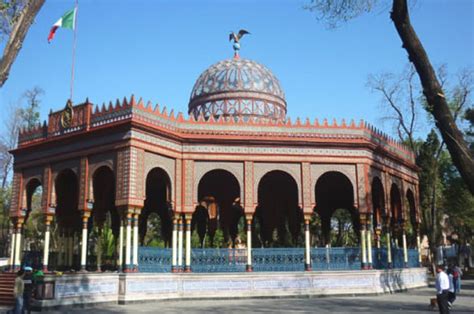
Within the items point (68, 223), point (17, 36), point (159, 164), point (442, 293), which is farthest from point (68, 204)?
point (442, 293)

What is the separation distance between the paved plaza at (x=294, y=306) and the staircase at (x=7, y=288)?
2791 mm

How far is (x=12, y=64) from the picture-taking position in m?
8.31

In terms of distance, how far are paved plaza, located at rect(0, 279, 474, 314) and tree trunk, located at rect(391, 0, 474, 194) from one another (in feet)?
28.1

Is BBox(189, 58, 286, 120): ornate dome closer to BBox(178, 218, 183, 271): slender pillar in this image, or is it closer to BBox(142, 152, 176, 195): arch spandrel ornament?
BBox(142, 152, 176, 195): arch spandrel ornament

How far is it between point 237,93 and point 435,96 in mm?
17561

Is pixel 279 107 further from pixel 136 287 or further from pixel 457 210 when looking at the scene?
pixel 457 210

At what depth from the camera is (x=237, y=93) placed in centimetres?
2394

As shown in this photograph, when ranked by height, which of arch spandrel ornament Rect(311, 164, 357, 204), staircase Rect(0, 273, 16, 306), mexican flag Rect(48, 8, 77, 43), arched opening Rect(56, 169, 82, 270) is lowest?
staircase Rect(0, 273, 16, 306)

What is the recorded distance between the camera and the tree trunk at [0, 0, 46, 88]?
8.15 metres

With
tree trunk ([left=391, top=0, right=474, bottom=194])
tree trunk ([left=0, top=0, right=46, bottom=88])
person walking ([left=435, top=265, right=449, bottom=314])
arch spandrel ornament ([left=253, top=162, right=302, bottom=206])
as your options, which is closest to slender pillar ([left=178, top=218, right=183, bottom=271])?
arch spandrel ornament ([left=253, top=162, right=302, bottom=206])

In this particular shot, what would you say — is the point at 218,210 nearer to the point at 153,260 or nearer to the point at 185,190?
the point at 185,190

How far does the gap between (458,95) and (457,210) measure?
9864mm

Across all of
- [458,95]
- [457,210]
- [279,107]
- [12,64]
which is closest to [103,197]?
[279,107]

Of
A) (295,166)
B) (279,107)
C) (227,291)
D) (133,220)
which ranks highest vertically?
(279,107)
